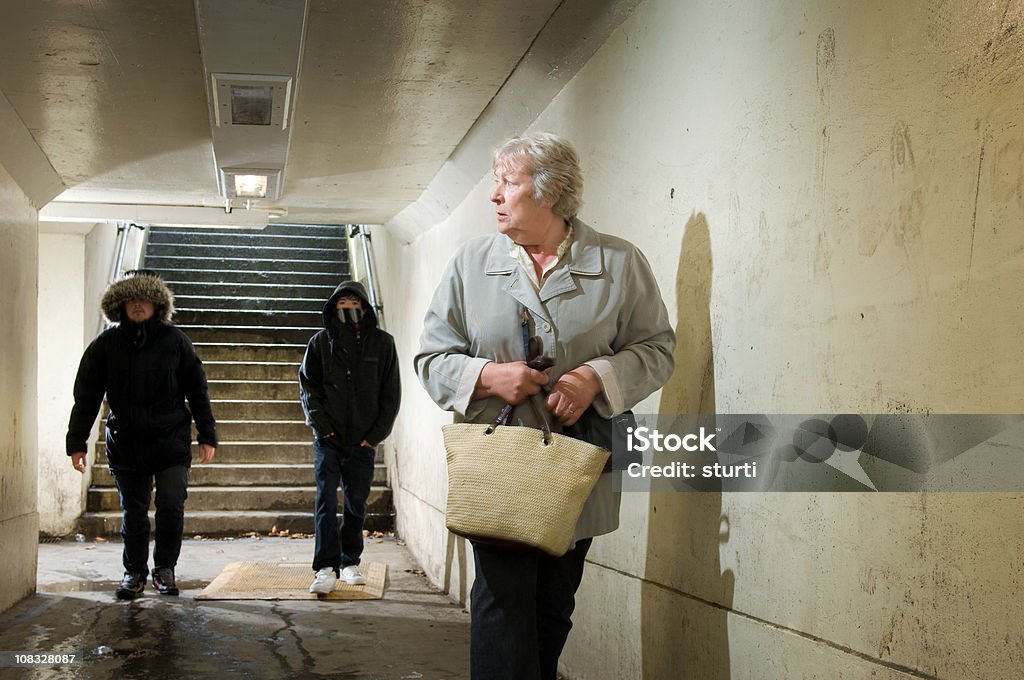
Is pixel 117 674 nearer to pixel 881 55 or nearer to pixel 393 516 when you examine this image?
pixel 881 55

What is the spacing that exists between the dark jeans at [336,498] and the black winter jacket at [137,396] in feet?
2.55

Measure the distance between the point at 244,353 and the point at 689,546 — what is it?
9.28m

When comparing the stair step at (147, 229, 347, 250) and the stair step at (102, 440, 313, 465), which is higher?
the stair step at (147, 229, 347, 250)

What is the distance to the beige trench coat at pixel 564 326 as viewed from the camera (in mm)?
2672

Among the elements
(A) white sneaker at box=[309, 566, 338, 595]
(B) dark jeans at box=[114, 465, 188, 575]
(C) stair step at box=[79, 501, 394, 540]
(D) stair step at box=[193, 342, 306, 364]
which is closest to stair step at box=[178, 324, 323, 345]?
(D) stair step at box=[193, 342, 306, 364]

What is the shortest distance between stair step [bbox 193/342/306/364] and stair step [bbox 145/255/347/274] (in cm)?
191

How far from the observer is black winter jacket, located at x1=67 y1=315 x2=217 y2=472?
6.16 metres

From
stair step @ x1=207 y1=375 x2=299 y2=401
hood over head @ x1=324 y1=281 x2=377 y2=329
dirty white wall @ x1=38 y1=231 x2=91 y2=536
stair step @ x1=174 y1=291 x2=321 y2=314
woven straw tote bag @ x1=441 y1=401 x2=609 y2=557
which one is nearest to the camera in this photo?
woven straw tote bag @ x1=441 y1=401 x2=609 y2=557

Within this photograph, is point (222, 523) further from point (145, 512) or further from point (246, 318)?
point (246, 318)

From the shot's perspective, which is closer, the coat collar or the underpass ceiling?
the coat collar

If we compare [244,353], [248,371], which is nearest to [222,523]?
[248,371]

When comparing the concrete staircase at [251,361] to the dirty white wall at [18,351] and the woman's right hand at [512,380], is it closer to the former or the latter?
the dirty white wall at [18,351]

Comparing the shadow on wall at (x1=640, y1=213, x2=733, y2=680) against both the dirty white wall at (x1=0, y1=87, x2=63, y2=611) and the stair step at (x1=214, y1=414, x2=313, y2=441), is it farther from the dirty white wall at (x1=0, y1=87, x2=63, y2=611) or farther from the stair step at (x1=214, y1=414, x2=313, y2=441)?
the stair step at (x1=214, y1=414, x2=313, y2=441)

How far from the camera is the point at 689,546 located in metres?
3.15
